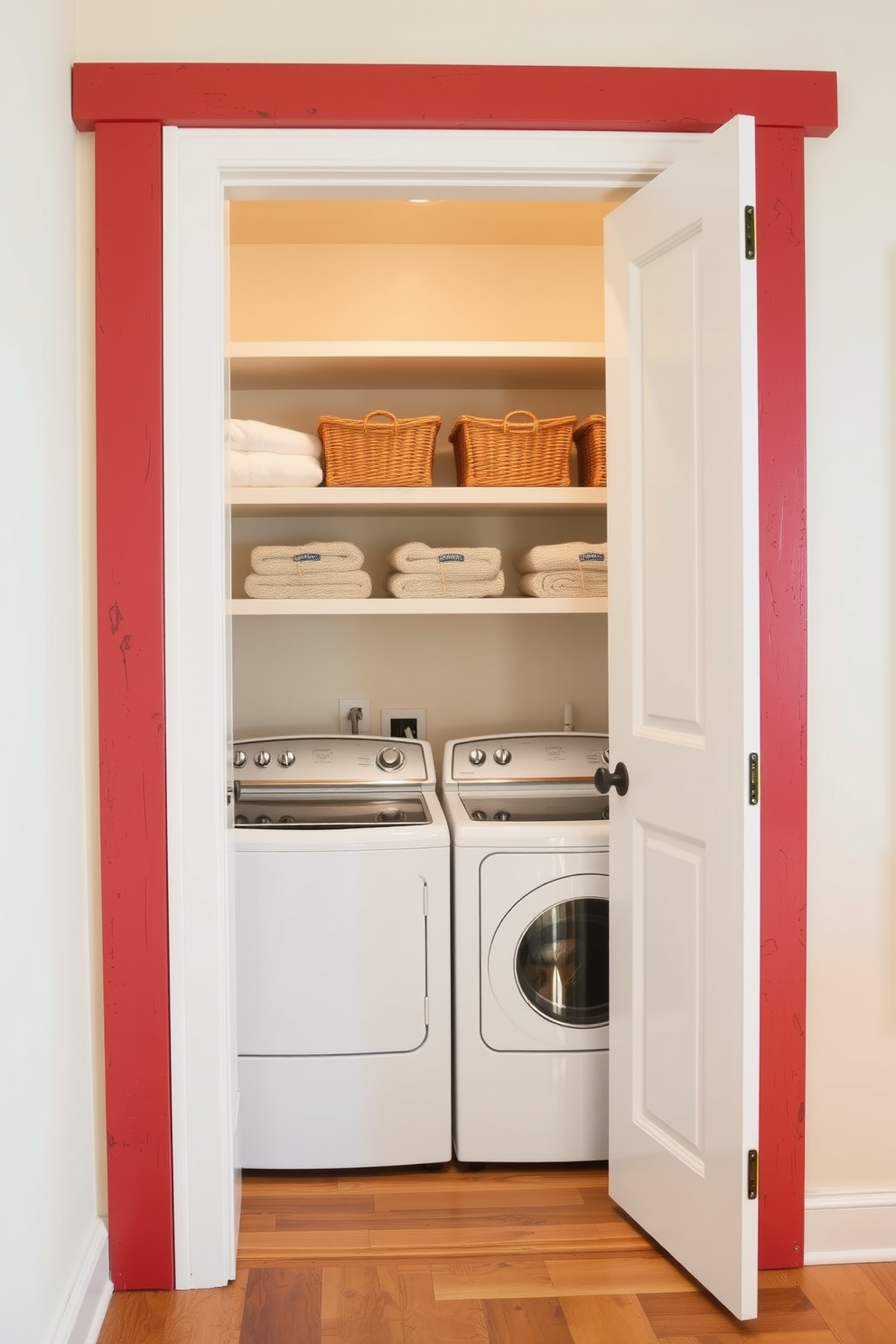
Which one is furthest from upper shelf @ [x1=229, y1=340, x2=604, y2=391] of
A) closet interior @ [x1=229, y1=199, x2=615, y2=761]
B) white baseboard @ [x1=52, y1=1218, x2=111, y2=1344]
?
white baseboard @ [x1=52, y1=1218, x2=111, y2=1344]

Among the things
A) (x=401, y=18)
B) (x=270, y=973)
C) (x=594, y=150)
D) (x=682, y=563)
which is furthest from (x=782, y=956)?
(x=401, y=18)

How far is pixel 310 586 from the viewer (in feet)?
9.05

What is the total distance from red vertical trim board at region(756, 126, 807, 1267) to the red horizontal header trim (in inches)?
3.5

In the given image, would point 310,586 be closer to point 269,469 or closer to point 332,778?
point 269,469

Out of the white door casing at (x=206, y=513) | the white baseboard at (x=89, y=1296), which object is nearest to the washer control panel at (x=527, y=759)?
the white door casing at (x=206, y=513)

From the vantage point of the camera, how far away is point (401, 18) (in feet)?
6.43

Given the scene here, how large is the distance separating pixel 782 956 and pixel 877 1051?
11.8 inches

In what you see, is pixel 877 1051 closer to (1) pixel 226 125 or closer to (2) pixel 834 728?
(2) pixel 834 728

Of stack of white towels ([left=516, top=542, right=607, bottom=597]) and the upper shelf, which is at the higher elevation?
the upper shelf

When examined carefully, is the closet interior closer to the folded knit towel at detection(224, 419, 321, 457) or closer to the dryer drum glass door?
the folded knit towel at detection(224, 419, 321, 457)

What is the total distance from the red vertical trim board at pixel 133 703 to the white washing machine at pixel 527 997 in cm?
73

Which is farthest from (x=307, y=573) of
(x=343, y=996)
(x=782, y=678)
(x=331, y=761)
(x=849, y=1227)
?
(x=849, y=1227)

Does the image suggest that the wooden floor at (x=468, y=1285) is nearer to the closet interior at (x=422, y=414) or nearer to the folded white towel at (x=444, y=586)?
the closet interior at (x=422, y=414)

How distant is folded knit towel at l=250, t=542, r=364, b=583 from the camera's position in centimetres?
275
